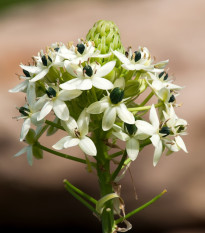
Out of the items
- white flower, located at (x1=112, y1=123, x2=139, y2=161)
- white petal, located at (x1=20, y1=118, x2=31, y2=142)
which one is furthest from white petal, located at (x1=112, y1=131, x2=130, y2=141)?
white petal, located at (x1=20, y1=118, x2=31, y2=142)

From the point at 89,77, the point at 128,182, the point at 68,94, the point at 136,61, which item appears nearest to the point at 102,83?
the point at 89,77

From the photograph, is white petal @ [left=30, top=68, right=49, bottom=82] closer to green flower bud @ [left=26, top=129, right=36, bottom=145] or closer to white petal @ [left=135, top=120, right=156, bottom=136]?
green flower bud @ [left=26, top=129, right=36, bottom=145]

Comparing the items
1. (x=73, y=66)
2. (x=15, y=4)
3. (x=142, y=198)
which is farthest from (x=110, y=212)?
(x=15, y=4)

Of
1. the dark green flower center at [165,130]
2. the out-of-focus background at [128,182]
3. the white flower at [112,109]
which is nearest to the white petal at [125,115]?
the white flower at [112,109]

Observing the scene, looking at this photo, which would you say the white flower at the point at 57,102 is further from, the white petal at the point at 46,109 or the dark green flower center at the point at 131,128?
the dark green flower center at the point at 131,128

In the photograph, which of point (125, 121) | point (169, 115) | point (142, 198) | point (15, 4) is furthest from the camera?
point (15, 4)

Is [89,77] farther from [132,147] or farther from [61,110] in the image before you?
[132,147]

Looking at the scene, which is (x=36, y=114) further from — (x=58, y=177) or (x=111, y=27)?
(x=58, y=177)
